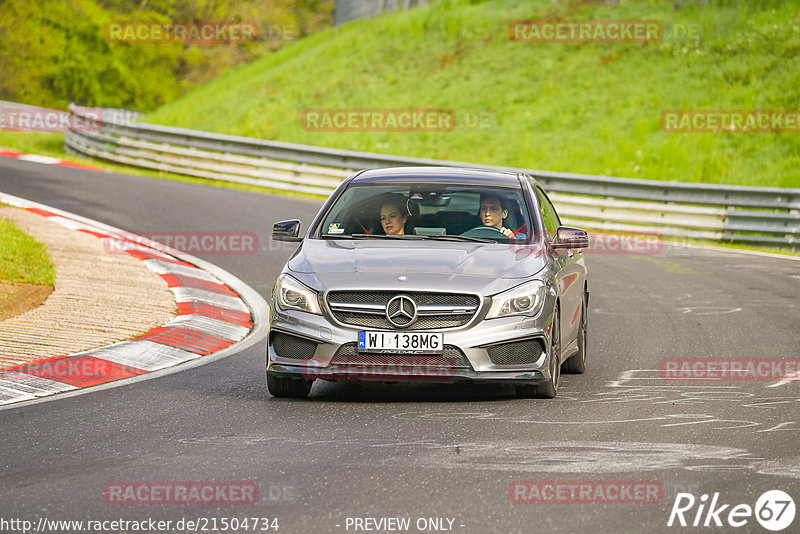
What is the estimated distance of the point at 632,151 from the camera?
30000 mm

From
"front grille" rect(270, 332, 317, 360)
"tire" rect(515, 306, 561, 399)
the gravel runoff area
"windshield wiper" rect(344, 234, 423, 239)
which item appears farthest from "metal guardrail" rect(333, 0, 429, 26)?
"front grille" rect(270, 332, 317, 360)

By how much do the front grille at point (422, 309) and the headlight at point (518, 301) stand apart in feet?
0.44

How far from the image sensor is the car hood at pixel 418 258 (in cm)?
795

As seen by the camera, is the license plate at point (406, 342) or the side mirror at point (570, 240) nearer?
the license plate at point (406, 342)

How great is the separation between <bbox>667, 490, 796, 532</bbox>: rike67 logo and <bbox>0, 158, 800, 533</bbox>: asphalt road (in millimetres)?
41

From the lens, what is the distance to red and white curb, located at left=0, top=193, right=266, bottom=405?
8.44m

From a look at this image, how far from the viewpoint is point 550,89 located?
3603cm

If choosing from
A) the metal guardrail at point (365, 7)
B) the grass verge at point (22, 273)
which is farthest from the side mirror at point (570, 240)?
the metal guardrail at point (365, 7)

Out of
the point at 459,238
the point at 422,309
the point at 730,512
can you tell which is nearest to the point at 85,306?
the point at 459,238

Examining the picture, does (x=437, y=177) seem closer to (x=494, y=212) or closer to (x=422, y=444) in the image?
(x=494, y=212)

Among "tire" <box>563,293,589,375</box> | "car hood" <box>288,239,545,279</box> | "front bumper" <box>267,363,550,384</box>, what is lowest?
"tire" <box>563,293,589,375</box>

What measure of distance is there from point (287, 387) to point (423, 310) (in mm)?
1148

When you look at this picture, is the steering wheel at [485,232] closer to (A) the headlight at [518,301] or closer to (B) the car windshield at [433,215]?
(B) the car windshield at [433,215]

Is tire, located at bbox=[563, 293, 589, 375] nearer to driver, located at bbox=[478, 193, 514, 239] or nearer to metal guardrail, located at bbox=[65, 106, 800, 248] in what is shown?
driver, located at bbox=[478, 193, 514, 239]
